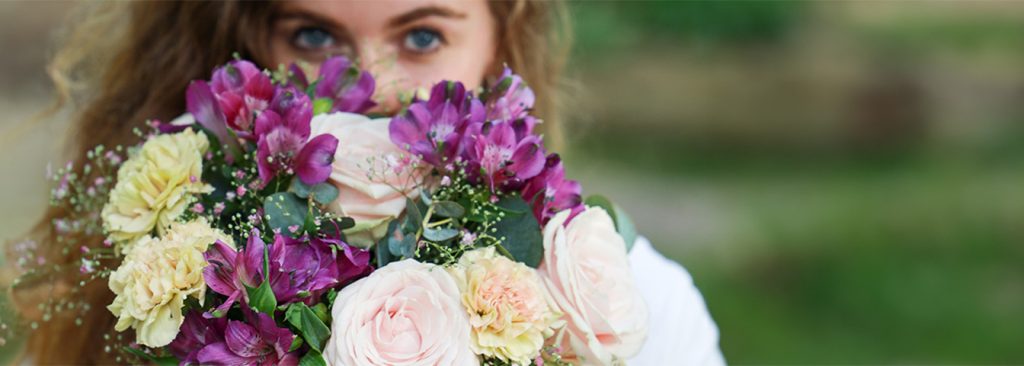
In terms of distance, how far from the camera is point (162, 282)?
1325mm

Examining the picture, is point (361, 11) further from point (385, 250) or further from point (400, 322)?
point (400, 322)

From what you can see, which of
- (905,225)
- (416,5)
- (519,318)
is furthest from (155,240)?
(905,225)

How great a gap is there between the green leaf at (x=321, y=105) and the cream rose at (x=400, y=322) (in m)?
0.37

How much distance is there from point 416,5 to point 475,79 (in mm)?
262

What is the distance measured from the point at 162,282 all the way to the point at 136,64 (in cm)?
117

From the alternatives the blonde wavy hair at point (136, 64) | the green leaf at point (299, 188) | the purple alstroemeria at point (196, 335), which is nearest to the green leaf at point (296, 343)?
the purple alstroemeria at point (196, 335)

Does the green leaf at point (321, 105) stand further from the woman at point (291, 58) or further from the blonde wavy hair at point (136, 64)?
the blonde wavy hair at point (136, 64)

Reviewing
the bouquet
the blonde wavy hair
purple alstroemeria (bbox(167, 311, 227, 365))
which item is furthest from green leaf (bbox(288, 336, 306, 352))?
the blonde wavy hair

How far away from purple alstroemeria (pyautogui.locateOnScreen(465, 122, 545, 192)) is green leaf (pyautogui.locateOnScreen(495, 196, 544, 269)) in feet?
0.12

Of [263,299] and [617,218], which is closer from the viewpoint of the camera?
[263,299]

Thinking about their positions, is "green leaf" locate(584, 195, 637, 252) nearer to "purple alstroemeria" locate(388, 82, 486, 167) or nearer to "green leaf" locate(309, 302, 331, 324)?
"purple alstroemeria" locate(388, 82, 486, 167)

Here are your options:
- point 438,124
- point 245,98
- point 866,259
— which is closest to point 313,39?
point 245,98

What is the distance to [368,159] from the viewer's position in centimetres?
145

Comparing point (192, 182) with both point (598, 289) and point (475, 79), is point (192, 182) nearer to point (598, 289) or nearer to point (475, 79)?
point (598, 289)
